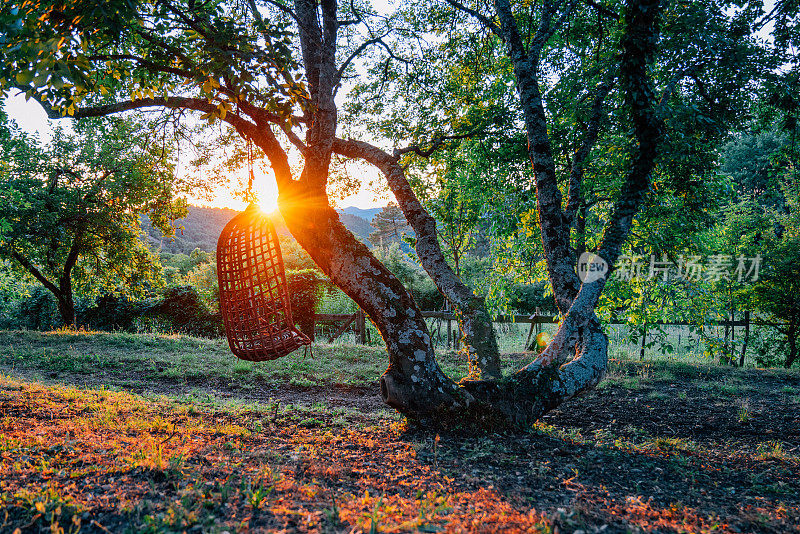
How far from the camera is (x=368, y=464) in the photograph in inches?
129

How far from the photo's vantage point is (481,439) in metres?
3.97

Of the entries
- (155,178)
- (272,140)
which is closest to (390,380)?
(272,140)

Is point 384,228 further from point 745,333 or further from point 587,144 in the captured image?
point 587,144

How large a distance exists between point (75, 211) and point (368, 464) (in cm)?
1392

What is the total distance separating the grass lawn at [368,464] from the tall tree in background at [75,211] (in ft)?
25.6

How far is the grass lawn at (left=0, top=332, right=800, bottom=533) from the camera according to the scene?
2199 mm

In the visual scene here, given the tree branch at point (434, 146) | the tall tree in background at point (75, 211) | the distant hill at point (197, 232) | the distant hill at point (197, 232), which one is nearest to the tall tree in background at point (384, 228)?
the distant hill at point (197, 232)

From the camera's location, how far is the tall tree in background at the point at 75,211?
12.3 m

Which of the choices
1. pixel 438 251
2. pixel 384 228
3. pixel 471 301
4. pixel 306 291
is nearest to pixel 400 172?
pixel 438 251

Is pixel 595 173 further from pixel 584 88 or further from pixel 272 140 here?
pixel 272 140

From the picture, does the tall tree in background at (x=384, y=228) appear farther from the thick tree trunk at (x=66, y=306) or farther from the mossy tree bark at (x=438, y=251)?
the mossy tree bark at (x=438, y=251)

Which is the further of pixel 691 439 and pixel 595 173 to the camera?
pixel 595 173

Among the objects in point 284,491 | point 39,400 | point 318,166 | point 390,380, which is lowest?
point 39,400

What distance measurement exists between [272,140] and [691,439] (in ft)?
19.6
